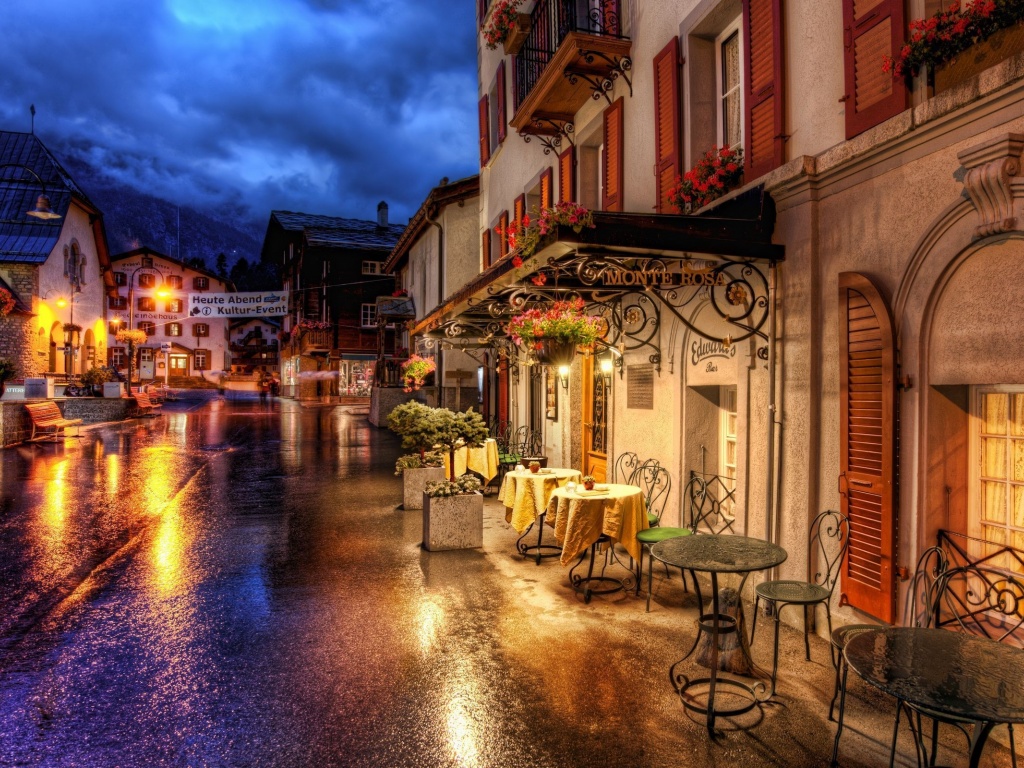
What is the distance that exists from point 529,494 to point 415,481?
317 centimetres

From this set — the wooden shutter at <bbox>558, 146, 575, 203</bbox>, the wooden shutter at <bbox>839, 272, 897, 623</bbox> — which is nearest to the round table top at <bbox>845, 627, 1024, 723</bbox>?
the wooden shutter at <bbox>839, 272, 897, 623</bbox>

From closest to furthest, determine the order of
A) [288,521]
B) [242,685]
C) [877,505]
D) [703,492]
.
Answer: [242,685], [877,505], [703,492], [288,521]

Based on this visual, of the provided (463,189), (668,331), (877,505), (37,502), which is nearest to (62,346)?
(463,189)

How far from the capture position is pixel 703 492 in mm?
6430

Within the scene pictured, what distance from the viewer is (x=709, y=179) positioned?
6.39 metres

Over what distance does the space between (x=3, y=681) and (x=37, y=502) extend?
7522 millimetres

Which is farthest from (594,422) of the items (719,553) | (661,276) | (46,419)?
(46,419)

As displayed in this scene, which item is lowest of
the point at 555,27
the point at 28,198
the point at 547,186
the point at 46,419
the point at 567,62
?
the point at 46,419

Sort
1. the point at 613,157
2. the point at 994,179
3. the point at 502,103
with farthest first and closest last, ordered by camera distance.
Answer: the point at 502,103
the point at 613,157
the point at 994,179

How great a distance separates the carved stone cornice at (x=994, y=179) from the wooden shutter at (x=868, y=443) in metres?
0.87

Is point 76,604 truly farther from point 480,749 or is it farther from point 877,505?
point 877,505

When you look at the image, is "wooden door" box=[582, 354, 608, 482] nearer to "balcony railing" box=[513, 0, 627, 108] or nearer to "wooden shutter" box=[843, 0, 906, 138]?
"balcony railing" box=[513, 0, 627, 108]

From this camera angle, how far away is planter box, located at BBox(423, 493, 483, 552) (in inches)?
308

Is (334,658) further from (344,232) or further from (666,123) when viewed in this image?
(344,232)
